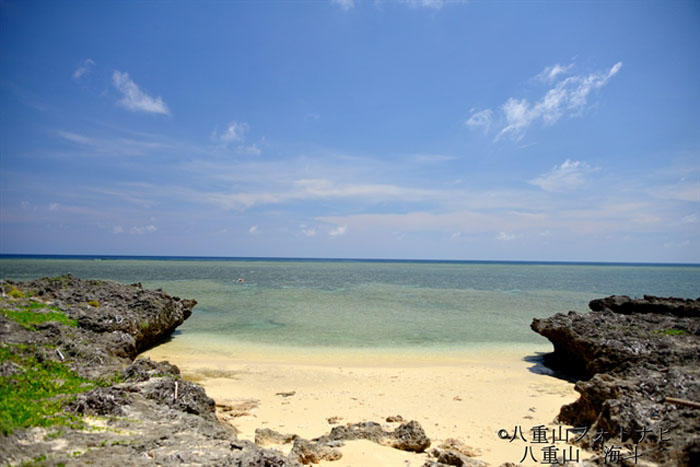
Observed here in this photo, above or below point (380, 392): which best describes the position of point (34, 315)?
above

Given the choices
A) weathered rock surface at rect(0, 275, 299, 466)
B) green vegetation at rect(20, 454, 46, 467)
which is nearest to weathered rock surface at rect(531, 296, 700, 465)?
weathered rock surface at rect(0, 275, 299, 466)

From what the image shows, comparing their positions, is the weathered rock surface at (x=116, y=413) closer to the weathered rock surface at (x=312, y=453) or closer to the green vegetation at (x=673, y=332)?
the weathered rock surface at (x=312, y=453)

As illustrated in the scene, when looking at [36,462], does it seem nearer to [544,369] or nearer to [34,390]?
[34,390]

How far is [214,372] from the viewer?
A: 1235 centimetres

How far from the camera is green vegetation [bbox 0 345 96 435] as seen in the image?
488cm

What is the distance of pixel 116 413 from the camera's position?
5703mm

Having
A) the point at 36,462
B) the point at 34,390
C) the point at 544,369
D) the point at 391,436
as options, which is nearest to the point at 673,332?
the point at 544,369

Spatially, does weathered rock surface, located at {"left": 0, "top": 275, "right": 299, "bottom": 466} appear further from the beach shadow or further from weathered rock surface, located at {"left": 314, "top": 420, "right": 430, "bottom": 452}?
the beach shadow

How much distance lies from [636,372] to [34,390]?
526 inches

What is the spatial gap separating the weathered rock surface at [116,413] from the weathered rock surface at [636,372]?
558 cm

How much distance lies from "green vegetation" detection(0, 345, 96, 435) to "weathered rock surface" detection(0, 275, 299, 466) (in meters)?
0.15

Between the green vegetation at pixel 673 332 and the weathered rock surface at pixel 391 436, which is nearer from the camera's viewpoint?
→ the weathered rock surface at pixel 391 436

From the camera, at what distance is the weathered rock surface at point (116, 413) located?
444 centimetres

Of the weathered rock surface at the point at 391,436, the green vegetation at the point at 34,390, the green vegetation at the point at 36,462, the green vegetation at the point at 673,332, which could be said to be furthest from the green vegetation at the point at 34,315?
the green vegetation at the point at 673,332
